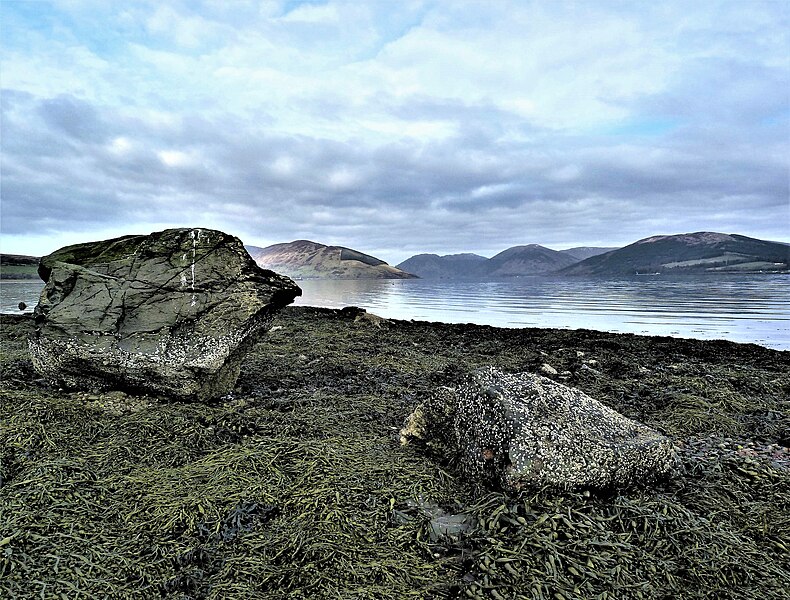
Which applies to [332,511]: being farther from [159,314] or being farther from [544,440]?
[159,314]

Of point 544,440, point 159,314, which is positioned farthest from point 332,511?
point 159,314

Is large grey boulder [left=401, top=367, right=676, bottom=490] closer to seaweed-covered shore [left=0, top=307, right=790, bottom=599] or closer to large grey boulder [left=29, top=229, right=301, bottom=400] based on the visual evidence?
seaweed-covered shore [left=0, top=307, right=790, bottom=599]

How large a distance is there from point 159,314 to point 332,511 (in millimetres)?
3524

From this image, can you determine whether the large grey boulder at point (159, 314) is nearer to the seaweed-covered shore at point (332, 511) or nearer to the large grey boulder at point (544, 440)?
the seaweed-covered shore at point (332, 511)

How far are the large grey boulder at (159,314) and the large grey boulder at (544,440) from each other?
308cm

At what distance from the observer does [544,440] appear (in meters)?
3.61

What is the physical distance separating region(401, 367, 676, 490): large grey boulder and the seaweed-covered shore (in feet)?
0.52

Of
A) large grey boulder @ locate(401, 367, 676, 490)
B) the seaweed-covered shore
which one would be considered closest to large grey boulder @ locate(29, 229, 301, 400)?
the seaweed-covered shore

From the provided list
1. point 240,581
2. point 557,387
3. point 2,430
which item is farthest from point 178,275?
point 557,387

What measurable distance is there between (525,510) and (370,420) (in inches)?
96.6

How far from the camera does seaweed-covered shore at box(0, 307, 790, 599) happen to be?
2.93 m

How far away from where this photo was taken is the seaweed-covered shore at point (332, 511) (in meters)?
2.93

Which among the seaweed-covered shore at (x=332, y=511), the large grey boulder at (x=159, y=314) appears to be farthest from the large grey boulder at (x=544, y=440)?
the large grey boulder at (x=159, y=314)

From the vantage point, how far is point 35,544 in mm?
3193
